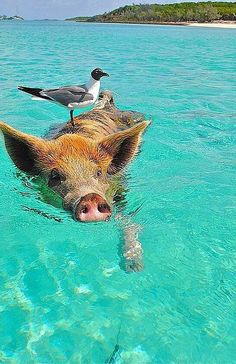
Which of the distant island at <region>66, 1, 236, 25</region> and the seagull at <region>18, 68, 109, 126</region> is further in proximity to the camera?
the distant island at <region>66, 1, 236, 25</region>

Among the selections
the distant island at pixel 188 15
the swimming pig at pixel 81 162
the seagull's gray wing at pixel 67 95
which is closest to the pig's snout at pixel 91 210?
the swimming pig at pixel 81 162

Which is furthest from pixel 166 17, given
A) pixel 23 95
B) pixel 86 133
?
pixel 86 133

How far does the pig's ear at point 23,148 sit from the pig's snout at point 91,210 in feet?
4.24

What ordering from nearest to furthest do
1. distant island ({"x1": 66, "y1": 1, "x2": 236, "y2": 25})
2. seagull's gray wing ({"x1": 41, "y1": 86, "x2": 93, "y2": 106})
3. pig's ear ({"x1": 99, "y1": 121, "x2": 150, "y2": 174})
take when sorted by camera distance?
pig's ear ({"x1": 99, "y1": 121, "x2": 150, "y2": 174})
seagull's gray wing ({"x1": 41, "y1": 86, "x2": 93, "y2": 106})
distant island ({"x1": 66, "y1": 1, "x2": 236, "y2": 25})

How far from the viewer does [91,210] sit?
4176 millimetres

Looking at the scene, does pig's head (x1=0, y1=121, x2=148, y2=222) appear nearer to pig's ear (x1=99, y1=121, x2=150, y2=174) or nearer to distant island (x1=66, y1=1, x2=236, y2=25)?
pig's ear (x1=99, y1=121, x2=150, y2=174)

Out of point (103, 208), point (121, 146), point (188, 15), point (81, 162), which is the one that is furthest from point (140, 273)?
point (188, 15)

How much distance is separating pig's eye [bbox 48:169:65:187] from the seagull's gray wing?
2.81 metres

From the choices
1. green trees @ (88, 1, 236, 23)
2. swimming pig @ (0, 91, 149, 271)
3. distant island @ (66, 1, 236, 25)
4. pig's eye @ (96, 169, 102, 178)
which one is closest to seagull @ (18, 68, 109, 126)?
swimming pig @ (0, 91, 149, 271)

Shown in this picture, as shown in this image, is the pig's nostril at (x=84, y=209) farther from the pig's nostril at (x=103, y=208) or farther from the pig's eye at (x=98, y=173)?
the pig's eye at (x=98, y=173)

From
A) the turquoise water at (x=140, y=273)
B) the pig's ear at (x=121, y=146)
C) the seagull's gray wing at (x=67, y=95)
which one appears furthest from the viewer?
the seagull's gray wing at (x=67, y=95)

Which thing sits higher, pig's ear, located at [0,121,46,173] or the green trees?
pig's ear, located at [0,121,46,173]

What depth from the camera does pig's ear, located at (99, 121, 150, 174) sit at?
5281mm

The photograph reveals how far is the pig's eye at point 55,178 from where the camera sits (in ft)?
16.5
